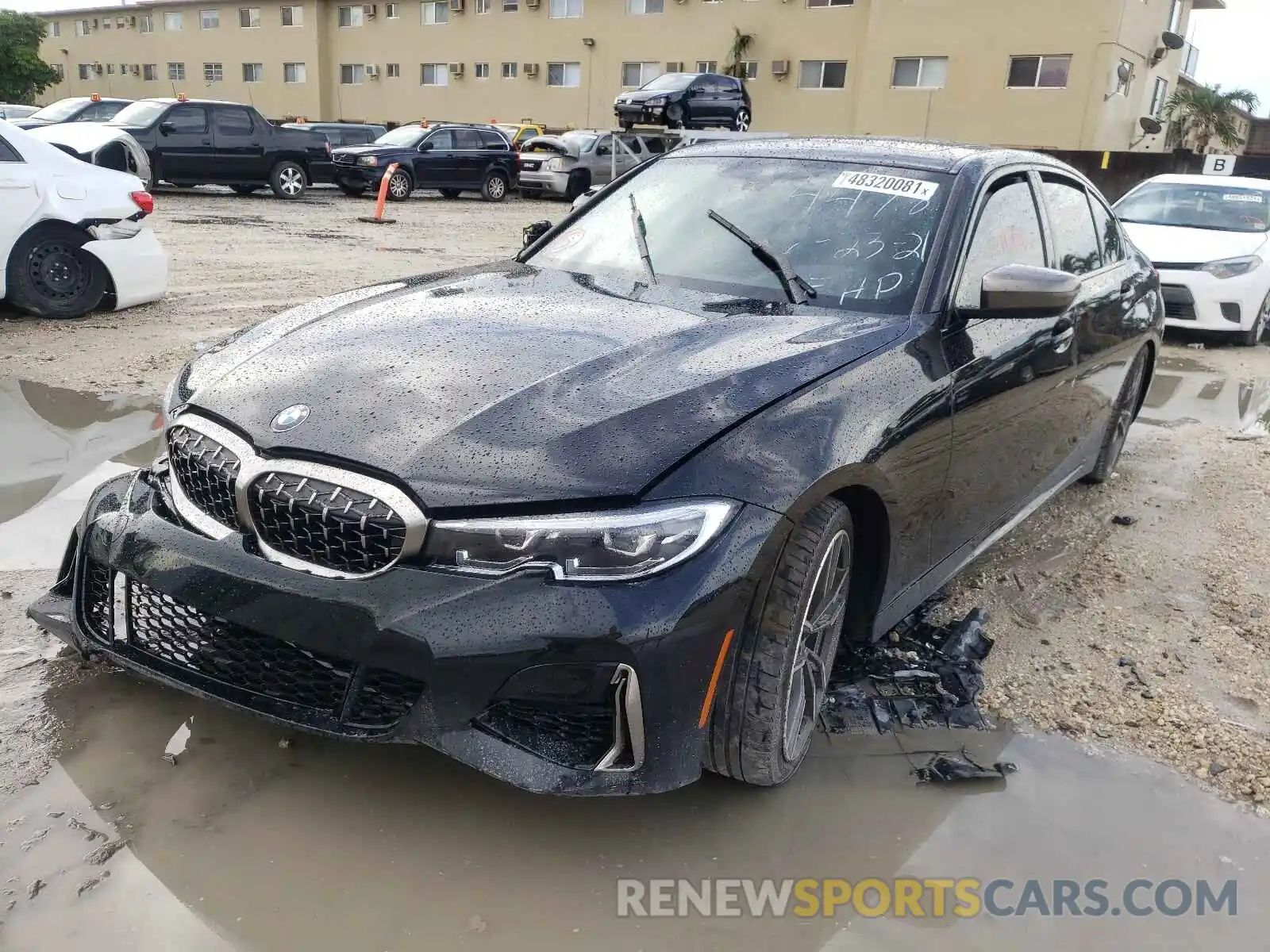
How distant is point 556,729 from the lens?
2.16 meters

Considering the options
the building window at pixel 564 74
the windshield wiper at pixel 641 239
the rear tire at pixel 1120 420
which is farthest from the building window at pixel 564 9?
the windshield wiper at pixel 641 239

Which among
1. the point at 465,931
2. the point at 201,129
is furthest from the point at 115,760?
the point at 201,129

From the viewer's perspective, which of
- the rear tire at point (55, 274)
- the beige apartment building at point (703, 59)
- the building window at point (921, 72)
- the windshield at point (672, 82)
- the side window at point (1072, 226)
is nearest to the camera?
the side window at point (1072, 226)

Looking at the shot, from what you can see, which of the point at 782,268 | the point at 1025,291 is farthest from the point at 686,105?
the point at 1025,291

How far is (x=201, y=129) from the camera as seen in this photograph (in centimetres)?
1770

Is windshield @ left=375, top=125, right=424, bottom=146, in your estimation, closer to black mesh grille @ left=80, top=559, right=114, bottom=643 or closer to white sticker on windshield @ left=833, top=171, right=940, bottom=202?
white sticker on windshield @ left=833, top=171, right=940, bottom=202

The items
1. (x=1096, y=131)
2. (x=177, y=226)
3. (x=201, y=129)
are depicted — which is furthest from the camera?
(x=1096, y=131)

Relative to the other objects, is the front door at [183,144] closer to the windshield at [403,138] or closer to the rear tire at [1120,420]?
the windshield at [403,138]

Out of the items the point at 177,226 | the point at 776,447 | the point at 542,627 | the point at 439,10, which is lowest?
the point at 177,226

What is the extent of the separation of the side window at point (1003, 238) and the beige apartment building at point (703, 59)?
22989 millimetres

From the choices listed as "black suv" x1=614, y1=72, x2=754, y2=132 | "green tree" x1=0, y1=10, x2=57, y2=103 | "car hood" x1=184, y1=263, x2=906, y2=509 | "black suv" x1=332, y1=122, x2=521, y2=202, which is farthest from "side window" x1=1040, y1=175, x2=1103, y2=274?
"green tree" x1=0, y1=10, x2=57, y2=103

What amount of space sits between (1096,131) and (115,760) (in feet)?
99.6

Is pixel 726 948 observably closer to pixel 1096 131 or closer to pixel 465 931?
pixel 465 931

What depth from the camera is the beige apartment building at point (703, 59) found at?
92.3 ft
